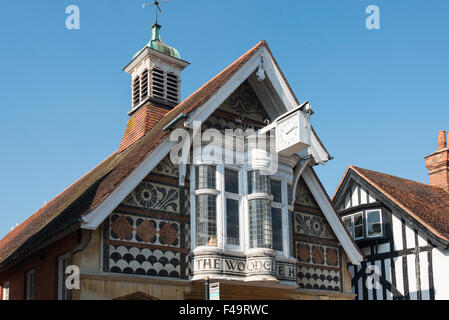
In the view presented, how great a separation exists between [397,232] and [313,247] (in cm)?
749

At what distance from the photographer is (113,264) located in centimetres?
1398

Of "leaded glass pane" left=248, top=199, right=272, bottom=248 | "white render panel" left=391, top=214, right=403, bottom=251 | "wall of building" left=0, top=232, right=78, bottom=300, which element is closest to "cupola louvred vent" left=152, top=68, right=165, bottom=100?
"wall of building" left=0, top=232, right=78, bottom=300

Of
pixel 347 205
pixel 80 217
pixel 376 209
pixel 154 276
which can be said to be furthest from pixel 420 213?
pixel 80 217

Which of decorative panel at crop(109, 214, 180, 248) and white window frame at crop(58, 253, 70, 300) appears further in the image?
white window frame at crop(58, 253, 70, 300)

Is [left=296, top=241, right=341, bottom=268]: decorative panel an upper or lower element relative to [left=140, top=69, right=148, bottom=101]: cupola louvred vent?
lower

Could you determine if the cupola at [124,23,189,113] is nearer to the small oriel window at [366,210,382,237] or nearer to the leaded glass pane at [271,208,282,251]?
the leaded glass pane at [271,208,282,251]

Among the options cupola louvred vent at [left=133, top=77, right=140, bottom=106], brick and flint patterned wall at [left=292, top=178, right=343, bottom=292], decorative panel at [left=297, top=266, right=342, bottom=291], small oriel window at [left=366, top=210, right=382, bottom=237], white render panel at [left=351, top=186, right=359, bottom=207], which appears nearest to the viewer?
decorative panel at [left=297, top=266, right=342, bottom=291]

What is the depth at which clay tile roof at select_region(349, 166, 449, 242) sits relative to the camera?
23375 millimetres

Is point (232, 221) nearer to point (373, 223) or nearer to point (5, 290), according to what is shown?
point (5, 290)

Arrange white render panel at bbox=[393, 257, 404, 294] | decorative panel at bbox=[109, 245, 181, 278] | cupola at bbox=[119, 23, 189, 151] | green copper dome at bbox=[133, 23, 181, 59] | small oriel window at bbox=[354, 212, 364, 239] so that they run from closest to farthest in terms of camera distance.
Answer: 1. decorative panel at bbox=[109, 245, 181, 278]
2. cupola at bbox=[119, 23, 189, 151]
3. white render panel at bbox=[393, 257, 404, 294]
4. green copper dome at bbox=[133, 23, 181, 59]
5. small oriel window at bbox=[354, 212, 364, 239]

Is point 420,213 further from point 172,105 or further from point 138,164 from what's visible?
point 138,164

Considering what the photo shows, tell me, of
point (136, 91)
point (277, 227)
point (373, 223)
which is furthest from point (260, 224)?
point (373, 223)

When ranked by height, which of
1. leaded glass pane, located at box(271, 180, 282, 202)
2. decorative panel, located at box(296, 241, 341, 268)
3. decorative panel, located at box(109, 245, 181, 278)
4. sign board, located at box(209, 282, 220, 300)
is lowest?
sign board, located at box(209, 282, 220, 300)

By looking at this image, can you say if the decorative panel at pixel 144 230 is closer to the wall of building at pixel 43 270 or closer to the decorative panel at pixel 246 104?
the wall of building at pixel 43 270
